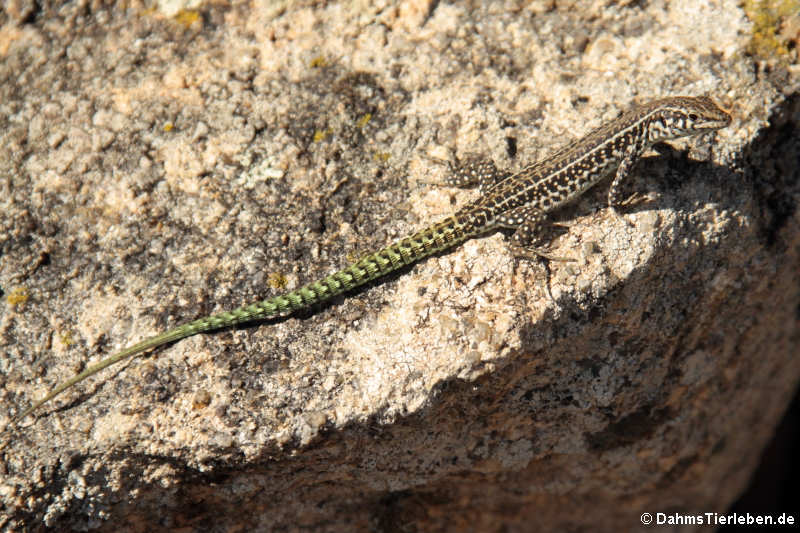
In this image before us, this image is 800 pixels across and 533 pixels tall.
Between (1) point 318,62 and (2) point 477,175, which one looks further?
(1) point 318,62

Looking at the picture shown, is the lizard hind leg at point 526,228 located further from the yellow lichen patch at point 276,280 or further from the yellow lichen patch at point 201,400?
the yellow lichen patch at point 201,400

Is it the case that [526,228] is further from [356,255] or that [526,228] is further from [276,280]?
[276,280]

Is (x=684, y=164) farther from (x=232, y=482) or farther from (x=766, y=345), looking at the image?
(x=232, y=482)

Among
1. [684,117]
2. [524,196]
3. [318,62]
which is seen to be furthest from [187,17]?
[684,117]

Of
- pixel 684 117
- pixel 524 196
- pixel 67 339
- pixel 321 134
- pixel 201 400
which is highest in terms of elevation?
pixel 321 134

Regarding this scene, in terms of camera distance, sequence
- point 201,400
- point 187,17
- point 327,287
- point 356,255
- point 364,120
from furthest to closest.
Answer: point 187,17
point 364,120
point 356,255
point 327,287
point 201,400

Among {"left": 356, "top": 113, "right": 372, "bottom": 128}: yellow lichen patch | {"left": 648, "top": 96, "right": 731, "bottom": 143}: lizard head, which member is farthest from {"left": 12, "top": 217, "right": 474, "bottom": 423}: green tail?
{"left": 648, "top": 96, "right": 731, "bottom": 143}: lizard head
